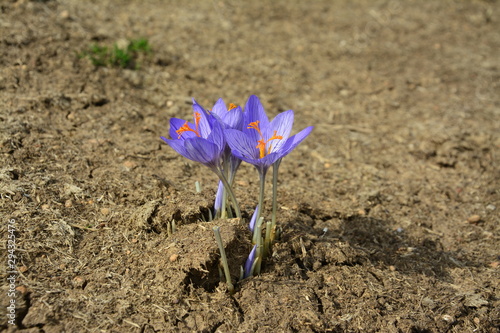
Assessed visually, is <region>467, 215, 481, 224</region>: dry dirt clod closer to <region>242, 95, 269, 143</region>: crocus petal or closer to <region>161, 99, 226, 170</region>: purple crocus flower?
<region>242, 95, 269, 143</region>: crocus petal

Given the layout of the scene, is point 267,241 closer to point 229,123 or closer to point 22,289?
point 229,123

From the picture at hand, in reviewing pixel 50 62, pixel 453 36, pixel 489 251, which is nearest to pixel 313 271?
pixel 489 251

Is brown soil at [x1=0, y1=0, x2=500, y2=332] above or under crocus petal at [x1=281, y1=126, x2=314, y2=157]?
under

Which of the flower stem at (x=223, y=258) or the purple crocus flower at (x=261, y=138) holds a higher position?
the purple crocus flower at (x=261, y=138)

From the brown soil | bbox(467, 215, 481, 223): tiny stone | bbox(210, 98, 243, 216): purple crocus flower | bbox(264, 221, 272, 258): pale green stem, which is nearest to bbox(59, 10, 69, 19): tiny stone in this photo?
the brown soil

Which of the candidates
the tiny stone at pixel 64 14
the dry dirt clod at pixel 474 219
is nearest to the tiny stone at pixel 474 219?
the dry dirt clod at pixel 474 219

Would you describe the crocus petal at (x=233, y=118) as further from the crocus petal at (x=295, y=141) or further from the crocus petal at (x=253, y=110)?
the crocus petal at (x=295, y=141)

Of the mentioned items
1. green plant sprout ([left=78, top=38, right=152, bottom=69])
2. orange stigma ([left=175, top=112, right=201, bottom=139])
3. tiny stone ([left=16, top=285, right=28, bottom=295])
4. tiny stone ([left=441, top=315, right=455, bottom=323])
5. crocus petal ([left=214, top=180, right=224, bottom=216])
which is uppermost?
green plant sprout ([left=78, top=38, right=152, bottom=69])
